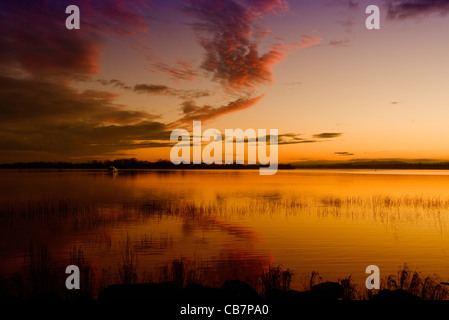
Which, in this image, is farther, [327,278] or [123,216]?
[123,216]

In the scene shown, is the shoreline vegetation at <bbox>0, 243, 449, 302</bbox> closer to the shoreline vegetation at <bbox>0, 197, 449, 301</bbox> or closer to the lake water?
the shoreline vegetation at <bbox>0, 197, 449, 301</bbox>

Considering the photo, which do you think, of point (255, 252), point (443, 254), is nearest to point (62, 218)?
point (255, 252)

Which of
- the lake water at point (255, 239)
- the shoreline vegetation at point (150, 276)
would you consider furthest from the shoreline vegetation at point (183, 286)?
the lake water at point (255, 239)

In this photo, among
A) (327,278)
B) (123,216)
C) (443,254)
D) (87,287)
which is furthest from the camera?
(123,216)

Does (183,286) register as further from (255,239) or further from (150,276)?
(255,239)

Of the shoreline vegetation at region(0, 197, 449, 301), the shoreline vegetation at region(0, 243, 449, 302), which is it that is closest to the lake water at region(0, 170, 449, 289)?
the shoreline vegetation at region(0, 197, 449, 301)

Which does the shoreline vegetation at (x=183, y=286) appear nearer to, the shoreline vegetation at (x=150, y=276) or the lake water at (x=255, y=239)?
the shoreline vegetation at (x=150, y=276)

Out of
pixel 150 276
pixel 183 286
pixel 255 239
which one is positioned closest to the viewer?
pixel 183 286

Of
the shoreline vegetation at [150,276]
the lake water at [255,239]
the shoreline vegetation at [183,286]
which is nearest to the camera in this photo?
the shoreline vegetation at [183,286]

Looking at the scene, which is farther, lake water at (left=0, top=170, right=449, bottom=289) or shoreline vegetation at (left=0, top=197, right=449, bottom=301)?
lake water at (left=0, top=170, right=449, bottom=289)

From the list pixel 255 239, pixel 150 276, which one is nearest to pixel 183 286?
pixel 150 276
